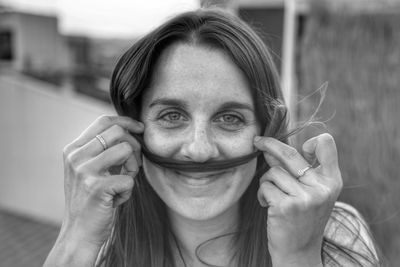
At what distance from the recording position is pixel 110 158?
1.40 meters

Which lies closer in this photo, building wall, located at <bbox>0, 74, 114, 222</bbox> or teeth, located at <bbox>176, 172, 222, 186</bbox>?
teeth, located at <bbox>176, 172, 222, 186</bbox>

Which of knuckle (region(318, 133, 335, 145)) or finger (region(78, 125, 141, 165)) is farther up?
knuckle (region(318, 133, 335, 145))

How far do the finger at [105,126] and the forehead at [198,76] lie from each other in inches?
4.7

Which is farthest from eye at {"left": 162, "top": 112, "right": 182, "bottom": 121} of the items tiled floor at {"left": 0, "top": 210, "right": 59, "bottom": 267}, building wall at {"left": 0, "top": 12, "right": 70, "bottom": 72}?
building wall at {"left": 0, "top": 12, "right": 70, "bottom": 72}

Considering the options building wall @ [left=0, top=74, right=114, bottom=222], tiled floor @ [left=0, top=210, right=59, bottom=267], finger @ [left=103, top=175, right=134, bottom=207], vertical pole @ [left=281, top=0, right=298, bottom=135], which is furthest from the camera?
building wall @ [left=0, top=74, right=114, bottom=222]

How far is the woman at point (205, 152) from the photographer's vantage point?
1357mm

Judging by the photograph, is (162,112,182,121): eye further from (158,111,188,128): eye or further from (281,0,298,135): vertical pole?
(281,0,298,135): vertical pole

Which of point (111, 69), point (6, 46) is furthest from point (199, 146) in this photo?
point (6, 46)

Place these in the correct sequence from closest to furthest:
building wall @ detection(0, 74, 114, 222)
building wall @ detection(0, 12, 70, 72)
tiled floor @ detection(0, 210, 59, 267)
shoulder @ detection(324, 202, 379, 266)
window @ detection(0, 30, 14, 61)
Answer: shoulder @ detection(324, 202, 379, 266) < tiled floor @ detection(0, 210, 59, 267) < building wall @ detection(0, 74, 114, 222) < building wall @ detection(0, 12, 70, 72) < window @ detection(0, 30, 14, 61)

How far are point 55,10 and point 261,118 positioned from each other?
5055 millimetres

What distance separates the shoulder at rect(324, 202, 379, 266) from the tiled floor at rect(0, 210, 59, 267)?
12.9ft

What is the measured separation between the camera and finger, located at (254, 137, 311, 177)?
1.36 m

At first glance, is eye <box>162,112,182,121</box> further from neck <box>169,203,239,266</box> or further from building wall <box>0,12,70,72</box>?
building wall <box>0,12,70,72</box>

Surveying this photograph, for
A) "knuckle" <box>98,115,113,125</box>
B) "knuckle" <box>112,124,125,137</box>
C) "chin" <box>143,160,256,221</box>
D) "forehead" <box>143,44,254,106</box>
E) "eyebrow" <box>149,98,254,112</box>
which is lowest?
"chin" <box>143,160,256,221</box>
